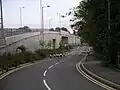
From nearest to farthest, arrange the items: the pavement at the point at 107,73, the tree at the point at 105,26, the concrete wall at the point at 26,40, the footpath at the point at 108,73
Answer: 1. the footpath at the point at 108,73
2. the pavement at the point at 107,73
3. the tree at the point at 105,26
4. the concrete wall at the point at 26,40

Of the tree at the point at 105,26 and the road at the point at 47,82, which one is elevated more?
the tree at the point at 105,26

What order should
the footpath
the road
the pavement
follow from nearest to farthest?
the road
the footpath
the pavement

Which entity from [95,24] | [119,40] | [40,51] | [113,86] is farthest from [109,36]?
[40,51]

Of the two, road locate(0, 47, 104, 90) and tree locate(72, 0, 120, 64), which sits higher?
tree locate(72, 0, 120, 64)

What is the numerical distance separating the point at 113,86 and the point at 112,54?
17804mm

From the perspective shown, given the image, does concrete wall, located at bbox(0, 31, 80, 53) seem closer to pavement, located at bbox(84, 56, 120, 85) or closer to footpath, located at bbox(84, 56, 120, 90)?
pavement, located at bbox(84, 56, 120, 85)

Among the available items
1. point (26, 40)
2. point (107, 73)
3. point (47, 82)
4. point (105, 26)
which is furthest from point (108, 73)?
point (26, 40)

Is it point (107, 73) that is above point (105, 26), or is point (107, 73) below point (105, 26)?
below

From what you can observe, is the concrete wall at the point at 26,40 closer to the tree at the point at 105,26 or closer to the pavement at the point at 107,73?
the tree at the point at 105,26

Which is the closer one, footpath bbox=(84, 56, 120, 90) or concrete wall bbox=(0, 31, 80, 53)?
footpath bbox=(84, 56, 120, 90)

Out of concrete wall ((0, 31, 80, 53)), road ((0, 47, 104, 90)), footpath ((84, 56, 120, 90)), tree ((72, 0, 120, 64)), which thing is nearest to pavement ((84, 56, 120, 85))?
footpath ((84, 56, 120, 90))

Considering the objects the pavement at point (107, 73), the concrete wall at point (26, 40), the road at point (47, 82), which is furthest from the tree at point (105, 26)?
the concrete wall at point (26, 40)

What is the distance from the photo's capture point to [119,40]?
3117 cm

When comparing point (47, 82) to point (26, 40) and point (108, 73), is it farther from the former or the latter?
point (26, 40)
